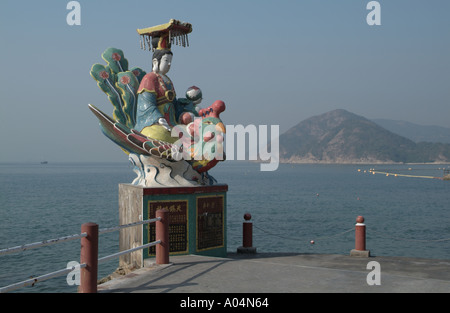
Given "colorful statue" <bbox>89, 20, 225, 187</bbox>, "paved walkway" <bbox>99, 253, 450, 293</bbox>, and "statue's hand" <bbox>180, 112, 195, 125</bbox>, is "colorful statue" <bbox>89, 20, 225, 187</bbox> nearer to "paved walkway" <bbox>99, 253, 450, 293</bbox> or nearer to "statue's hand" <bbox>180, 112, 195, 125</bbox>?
"statue's hand" <bbox>180, 112, 195, 125</bbox>

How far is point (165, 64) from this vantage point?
12445 millimetres

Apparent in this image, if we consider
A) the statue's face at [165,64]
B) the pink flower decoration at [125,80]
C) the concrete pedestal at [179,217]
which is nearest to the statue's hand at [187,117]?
the statue's face at [165,64]

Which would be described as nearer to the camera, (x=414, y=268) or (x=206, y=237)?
(x=414, y=268)

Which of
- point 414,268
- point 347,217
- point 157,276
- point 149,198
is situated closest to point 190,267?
point 157,276

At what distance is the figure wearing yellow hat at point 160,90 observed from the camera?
468 inches

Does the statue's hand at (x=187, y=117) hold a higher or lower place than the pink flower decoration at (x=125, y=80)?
lower

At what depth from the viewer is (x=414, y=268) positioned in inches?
416

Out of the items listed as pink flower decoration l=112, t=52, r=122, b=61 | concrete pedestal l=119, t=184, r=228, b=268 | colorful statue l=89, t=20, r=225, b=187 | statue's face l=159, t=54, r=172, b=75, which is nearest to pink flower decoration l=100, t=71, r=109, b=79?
colorful statue l=89, t=20, r=225, b=187

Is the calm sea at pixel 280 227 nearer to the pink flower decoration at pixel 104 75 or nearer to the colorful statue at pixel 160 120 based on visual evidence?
the colorful statue at pixel 160 120

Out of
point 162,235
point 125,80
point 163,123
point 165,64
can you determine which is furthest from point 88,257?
point 165,64

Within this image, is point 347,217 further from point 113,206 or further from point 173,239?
point 173,239

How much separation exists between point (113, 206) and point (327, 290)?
140 ft

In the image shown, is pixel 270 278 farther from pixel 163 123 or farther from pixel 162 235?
pixel 163 123

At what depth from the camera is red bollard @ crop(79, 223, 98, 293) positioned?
→ 729 centimetres
